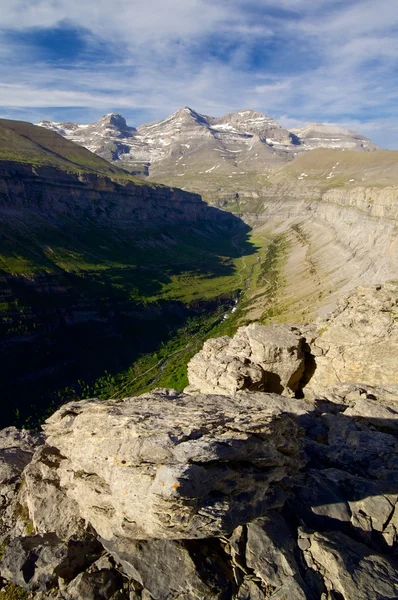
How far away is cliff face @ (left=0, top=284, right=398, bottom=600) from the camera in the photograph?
56.9 ft

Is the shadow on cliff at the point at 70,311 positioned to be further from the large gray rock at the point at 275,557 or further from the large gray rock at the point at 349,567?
the large gray rock at the point at 349,567

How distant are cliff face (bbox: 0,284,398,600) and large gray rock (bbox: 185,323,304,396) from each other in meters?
17.4

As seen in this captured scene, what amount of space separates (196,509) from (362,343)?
32516mm

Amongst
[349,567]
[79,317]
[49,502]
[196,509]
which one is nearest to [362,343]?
[349,567]

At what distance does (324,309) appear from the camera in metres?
119

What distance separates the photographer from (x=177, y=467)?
671 inches

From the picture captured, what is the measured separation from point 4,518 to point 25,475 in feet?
10.5

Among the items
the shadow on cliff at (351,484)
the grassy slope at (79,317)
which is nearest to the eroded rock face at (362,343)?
the shadow on cliff at (351,484)

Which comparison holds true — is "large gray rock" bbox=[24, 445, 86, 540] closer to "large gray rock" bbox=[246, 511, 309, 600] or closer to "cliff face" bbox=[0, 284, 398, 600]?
"cliff face" bbox=[0, 284, 398, 600]

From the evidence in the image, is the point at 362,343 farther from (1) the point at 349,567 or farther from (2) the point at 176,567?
(2) the point at 176,567

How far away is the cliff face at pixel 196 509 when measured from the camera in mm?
17328

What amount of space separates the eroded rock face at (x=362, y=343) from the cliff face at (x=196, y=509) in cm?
1497

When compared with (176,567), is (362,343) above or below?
above

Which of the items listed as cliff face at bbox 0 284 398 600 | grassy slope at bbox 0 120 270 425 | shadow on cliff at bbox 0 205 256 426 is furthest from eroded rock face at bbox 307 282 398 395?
shadow on cliff at bbox 0 205 256 426
